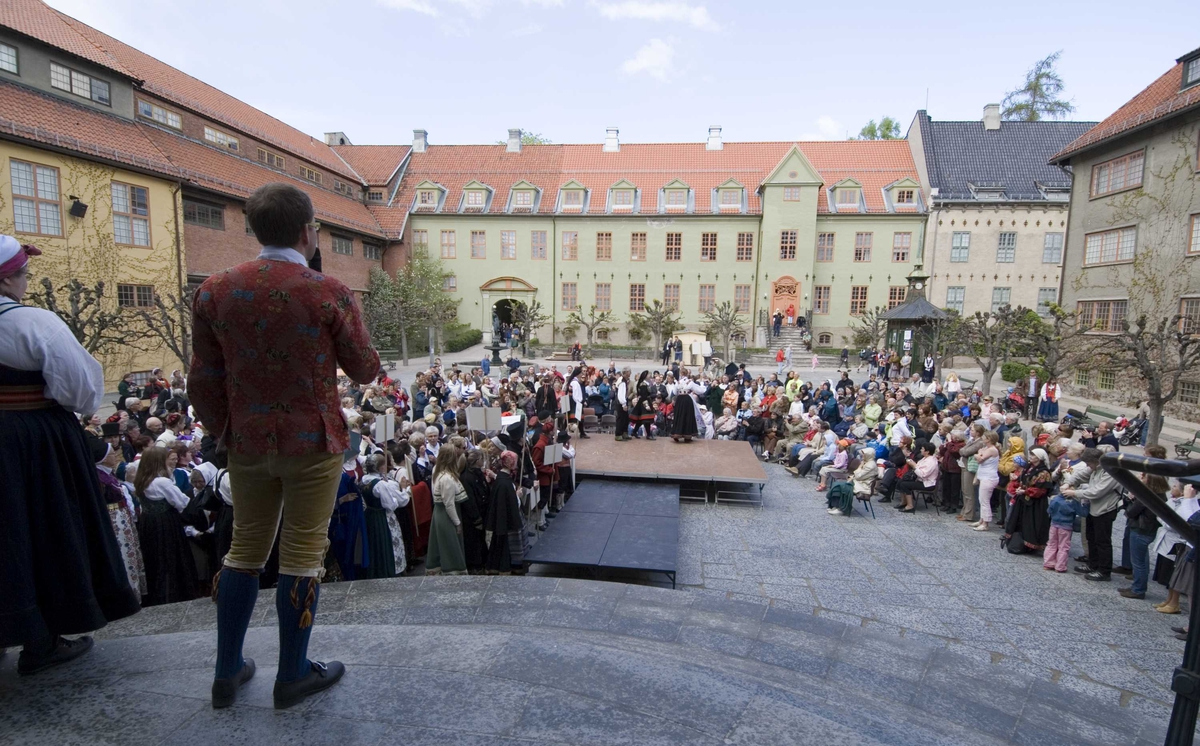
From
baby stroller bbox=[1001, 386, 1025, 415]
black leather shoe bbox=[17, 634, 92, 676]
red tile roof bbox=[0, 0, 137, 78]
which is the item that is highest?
red tile roof bbox=[0, 0, 137, 78]

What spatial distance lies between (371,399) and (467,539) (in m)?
8.35

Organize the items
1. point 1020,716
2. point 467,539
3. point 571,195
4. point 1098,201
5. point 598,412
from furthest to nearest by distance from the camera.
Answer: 1. point 571,195
2. point 1098,201
3. point 598,412
4. point 467,539
5. point 1020,716

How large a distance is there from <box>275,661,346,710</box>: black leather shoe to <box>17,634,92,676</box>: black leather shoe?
3.65 feet

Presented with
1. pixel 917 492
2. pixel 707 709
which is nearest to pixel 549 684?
pixel 707 709

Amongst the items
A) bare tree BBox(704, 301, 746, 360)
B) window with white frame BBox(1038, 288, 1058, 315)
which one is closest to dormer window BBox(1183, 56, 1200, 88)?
window with white frame BBox(1038, 288, 1058, 315)

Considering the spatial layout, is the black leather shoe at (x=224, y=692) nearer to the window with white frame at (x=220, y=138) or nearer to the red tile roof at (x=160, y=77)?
the red tile roof at (x=160, y=77)

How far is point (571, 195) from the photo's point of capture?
41.4m

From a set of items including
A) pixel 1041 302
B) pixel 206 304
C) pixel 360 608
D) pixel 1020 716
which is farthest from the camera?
pixel 1041 302

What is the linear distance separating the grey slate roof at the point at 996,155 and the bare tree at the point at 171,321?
3903 centimetres

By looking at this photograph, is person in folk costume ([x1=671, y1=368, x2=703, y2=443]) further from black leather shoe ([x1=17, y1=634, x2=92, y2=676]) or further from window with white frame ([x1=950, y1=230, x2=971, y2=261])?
window with white frame ([x1=950, y1=230, x2=971, y2=261])

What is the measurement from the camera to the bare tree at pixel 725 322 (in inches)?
1380

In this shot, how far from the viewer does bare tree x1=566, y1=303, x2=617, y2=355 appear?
131ft

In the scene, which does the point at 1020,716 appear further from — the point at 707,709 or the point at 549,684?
the point at 549,684

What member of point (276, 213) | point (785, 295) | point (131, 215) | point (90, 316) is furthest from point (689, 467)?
point (785, 295)
